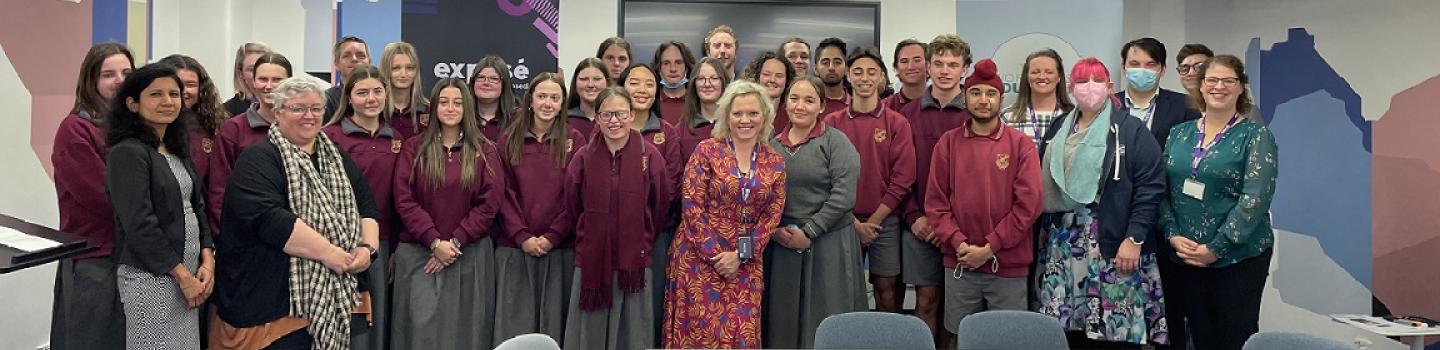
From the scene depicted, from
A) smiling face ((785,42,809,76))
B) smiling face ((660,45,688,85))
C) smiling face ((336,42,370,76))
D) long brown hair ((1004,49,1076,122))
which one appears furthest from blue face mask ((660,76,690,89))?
long brown hair ((1004,49,1076,122))

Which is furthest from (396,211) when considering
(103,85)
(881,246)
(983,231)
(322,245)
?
(983,231)

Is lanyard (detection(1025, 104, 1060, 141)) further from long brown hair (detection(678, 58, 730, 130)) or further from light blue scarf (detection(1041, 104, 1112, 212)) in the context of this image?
long brown hair (detection(678, 58, 730, 130))

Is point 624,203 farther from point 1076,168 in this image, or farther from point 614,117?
point 1076,168

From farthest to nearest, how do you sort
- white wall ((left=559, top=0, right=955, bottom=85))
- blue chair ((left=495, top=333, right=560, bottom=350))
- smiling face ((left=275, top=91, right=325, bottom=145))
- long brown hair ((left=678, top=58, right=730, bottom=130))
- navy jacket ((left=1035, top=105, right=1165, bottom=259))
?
white wall ((left=559, top=0, right=955, bottom=85)) < long brown hair ((left=678, top=58, right=730, bottom=130)) < navy jacket ((left=1035, top=105, right=1165, bottom=259)) < smiling face ((left=275, top=91, right=325, bottom=145)) < blue chair ((left=495, top=333, right=560, bottom=350))

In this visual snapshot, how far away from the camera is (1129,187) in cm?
439

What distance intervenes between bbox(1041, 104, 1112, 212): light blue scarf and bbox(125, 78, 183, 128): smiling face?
11.5 feet

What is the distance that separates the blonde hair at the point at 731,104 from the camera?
4.47 m

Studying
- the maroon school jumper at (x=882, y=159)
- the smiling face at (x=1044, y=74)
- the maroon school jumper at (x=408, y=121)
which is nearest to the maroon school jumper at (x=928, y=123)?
the maroon school jumper at (x=882, y=159)

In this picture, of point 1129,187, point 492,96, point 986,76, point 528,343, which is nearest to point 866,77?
point 986,76

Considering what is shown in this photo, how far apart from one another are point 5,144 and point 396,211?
1.92 meters

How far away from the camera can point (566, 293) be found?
4.73m

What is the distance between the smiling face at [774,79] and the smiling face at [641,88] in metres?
0.58

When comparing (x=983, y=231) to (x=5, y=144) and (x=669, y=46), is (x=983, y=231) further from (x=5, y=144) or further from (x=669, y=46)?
(x=5, y=144)

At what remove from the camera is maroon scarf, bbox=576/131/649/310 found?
14.6ft
